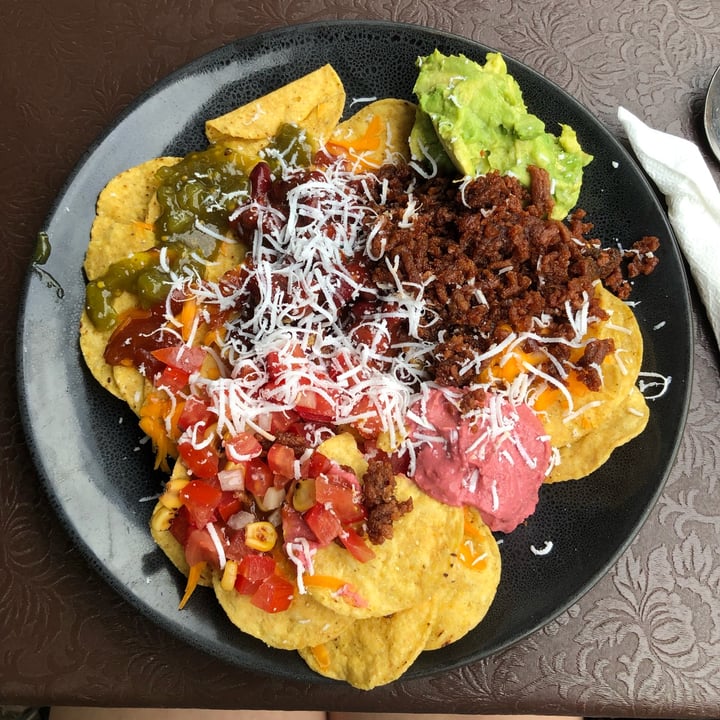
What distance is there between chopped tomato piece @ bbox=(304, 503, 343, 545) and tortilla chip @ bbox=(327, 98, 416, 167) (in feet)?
3.89

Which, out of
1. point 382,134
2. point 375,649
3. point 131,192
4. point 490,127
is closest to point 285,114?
point 382,134

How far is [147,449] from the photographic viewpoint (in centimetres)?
220

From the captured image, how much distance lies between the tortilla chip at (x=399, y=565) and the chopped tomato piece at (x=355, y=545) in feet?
0.07

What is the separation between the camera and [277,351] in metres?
2.10

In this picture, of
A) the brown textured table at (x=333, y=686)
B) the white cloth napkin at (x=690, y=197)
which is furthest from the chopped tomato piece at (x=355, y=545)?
the white cloth napkin at (x=690, y=197)

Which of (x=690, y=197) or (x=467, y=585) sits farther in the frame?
(x=690, y=197)

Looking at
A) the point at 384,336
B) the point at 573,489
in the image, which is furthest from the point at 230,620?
the point at 573,489

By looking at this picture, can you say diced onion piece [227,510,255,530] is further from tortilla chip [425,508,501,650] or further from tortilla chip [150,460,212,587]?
tortilla chip [425,508,501,650]

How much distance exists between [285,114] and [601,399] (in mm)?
1412

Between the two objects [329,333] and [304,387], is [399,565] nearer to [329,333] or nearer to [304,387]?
[304,387]

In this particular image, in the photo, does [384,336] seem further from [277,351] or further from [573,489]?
[573,489]

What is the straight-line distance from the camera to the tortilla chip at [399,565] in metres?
1.96

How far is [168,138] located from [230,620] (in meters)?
1.58

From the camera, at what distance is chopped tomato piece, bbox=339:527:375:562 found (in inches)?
77.2
